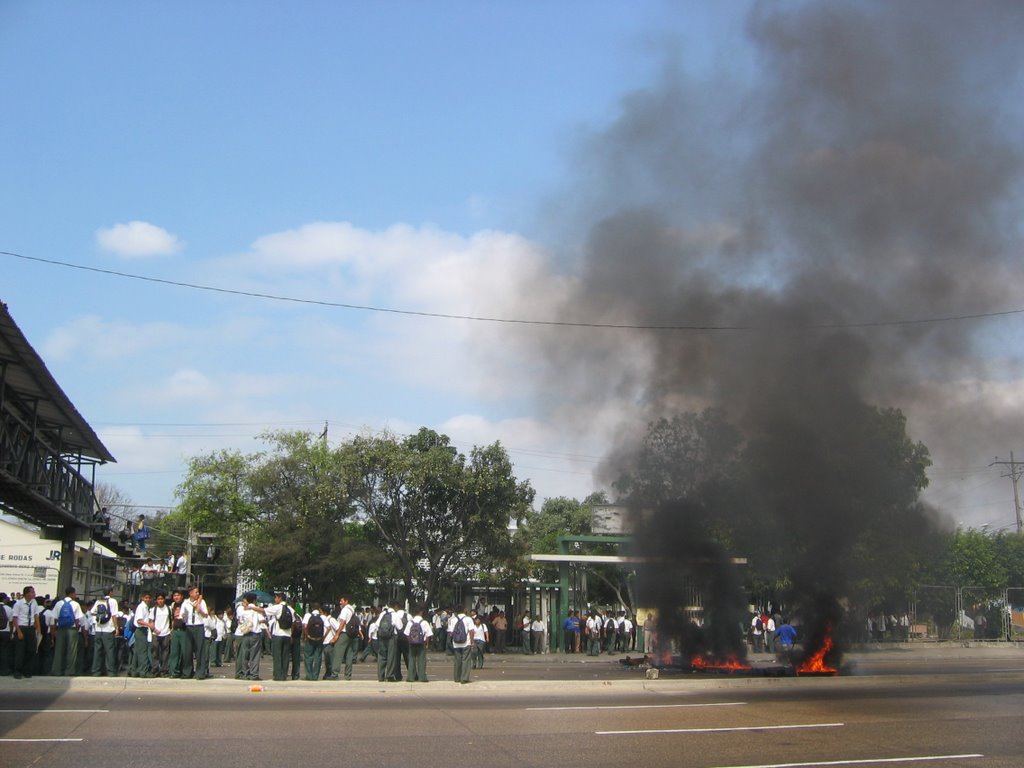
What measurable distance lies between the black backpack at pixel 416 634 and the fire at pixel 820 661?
783 centimetres

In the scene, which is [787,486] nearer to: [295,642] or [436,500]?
[295,642]

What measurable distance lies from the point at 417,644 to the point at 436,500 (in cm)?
1456

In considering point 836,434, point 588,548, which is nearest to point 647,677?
point 836,434

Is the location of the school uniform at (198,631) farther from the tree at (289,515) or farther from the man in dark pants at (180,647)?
the tree at (289,515)

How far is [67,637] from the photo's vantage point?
1673 centimetres

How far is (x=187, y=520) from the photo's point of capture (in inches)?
1750

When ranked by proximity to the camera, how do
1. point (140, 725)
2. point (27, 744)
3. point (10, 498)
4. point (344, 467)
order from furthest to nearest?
point (344, 467) < point (10, 498) < point (140, 725) < point (27, 744)

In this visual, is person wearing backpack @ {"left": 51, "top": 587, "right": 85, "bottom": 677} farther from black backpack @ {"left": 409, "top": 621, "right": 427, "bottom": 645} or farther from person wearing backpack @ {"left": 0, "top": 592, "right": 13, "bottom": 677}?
black backpack @ {"left": 409, "top": 621, "right": 427, "bottom": 645}

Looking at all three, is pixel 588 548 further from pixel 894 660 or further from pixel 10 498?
pixel 10 498

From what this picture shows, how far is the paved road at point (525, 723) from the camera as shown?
30.3 feet

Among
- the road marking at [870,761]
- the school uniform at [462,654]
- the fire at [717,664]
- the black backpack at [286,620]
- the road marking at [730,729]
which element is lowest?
the road marking at [870,761]

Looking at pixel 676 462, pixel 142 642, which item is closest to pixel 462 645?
pixel 142 642

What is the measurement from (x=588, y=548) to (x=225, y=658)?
1020 inches

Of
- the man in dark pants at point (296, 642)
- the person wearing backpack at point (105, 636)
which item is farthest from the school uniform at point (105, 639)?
the man in dark pants at point (296, 642)
